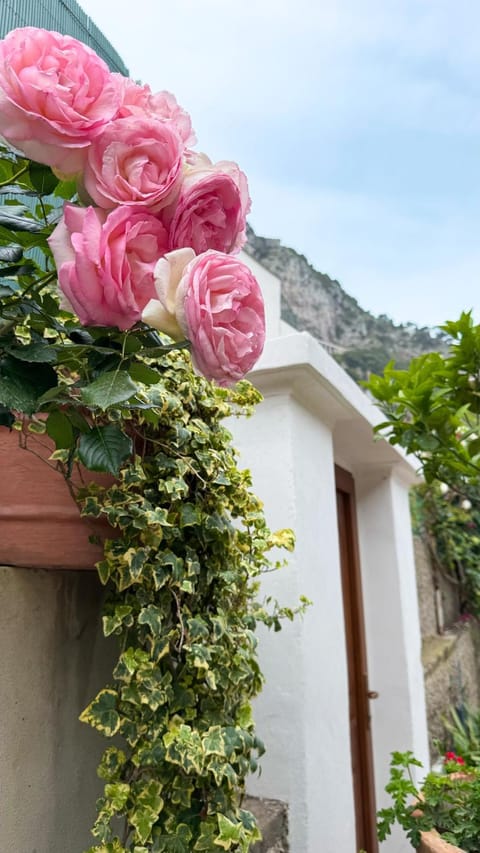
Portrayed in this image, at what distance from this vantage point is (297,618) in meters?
1.50

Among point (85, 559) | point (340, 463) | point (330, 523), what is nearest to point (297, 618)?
point (330, 523)

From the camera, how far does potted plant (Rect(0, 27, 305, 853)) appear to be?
1.76 ft

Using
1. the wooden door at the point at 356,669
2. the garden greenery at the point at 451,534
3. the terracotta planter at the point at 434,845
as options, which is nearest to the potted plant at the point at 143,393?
the terracotta planter at the point at 434,845

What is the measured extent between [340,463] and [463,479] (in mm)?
691

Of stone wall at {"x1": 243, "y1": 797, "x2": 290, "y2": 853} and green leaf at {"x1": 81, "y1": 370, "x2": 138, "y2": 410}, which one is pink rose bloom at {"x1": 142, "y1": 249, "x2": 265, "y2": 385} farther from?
stone wall at {"x1": 243, "y1": 797, "x2": 290, "y2": 853}

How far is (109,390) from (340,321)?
45.5ft

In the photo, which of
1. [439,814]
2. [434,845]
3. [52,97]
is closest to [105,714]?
[52,97]

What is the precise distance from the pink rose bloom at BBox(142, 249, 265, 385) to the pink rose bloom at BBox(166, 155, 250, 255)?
5cm

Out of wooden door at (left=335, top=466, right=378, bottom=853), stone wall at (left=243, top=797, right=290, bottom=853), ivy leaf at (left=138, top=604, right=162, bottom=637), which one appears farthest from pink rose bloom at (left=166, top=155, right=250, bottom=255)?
wooden door at (left=335, top=466, right=378, bottom=853)

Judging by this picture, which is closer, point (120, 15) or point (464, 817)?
point (120, 15)

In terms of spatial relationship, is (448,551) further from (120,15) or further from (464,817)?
(120,15)

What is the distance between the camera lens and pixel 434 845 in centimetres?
138

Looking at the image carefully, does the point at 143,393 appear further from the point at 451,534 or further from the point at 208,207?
the point at 451,534

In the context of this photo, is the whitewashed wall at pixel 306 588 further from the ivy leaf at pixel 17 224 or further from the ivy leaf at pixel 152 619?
the ivy leaf at pixel 17 224
